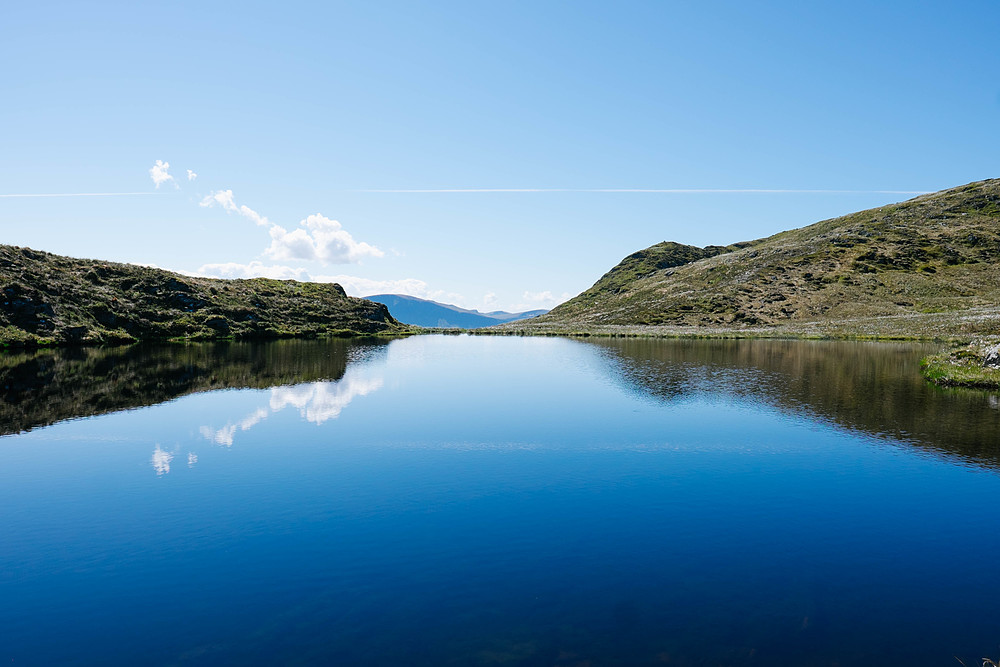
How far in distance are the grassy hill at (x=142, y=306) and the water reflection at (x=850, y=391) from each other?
87.4 m

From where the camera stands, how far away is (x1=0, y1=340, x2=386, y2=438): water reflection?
115 ft

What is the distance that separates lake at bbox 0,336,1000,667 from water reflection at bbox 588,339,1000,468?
444 millimetres

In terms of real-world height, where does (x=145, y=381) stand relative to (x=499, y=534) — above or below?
above

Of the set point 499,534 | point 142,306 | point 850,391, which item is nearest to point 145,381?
point 499,534

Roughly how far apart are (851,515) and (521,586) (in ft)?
41.1

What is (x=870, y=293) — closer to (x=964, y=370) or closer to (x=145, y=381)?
(x=964, y=370)

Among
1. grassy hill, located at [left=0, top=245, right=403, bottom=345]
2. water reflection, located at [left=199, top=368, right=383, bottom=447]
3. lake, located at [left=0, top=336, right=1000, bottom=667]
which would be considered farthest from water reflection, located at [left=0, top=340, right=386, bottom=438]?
grassy hill, located at [left=0, top=245, right=403, bottom=345]

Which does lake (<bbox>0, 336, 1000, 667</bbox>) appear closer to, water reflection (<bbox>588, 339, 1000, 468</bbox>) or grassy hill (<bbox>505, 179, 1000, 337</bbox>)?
water reflection (<bbox>588, 339, 1000, 468</bbox>)

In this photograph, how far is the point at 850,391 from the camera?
4391 cm

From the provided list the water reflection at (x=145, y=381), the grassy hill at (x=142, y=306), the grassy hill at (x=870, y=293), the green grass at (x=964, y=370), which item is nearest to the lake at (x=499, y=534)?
the water reflection at (x=145, y=381)

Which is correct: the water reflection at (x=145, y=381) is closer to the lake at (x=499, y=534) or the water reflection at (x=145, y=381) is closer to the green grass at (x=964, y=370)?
the lake at (x=499, y=534)

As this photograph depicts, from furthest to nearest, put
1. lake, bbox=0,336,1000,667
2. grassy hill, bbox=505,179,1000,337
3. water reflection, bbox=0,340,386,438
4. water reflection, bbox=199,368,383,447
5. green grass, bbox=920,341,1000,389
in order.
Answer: grassy hill, bbox=505,179,1000,337, green grass, bbox=920,341,1000,389, water reflection, bbox=0,340,386,438, water reflection, bbox=199,368,383,447, lake, bbox=0,336,1000,667

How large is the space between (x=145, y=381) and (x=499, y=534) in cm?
4589

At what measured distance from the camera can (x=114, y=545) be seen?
15.7 metres
